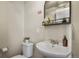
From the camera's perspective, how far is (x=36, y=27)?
206cm

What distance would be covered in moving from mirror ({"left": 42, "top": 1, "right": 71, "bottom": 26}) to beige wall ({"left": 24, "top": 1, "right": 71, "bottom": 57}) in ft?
0.32

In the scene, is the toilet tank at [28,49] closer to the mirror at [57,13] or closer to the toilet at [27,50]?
the toilet at [27,50]

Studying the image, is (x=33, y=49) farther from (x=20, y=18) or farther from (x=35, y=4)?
(x=35, y=4)

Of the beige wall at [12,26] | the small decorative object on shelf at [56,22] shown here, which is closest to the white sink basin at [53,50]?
the small decorative object on shelf at [56,22]

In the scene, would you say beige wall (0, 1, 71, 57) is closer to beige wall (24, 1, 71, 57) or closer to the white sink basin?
beige wall (24, 1, 71, 57)

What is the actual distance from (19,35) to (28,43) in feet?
0.93

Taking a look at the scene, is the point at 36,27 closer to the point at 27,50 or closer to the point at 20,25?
the point at 20,25

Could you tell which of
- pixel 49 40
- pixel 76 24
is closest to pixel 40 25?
pixel 49 40

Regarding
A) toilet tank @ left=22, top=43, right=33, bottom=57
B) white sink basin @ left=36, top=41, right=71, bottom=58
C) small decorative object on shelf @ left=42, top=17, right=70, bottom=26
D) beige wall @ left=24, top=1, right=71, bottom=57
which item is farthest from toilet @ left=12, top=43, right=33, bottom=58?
small decorative object on shelf @ left=42, top=17, right=70, bottom=26

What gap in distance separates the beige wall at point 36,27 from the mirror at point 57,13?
0.10 m

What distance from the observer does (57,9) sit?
1722mm

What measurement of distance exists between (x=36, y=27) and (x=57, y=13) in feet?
1.86

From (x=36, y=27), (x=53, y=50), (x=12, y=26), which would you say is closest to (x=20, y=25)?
(x=12, y=26)

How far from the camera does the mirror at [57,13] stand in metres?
1.57
